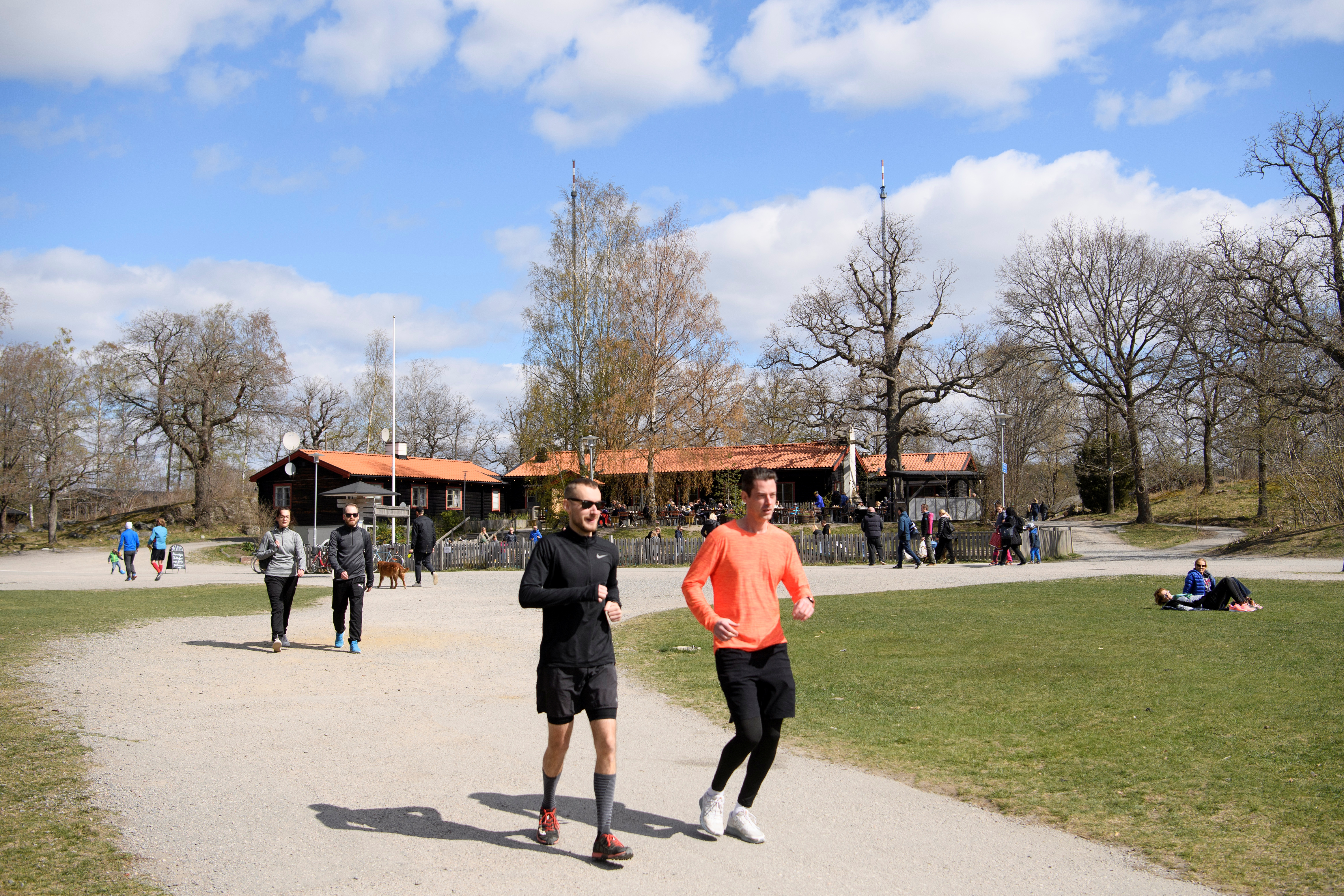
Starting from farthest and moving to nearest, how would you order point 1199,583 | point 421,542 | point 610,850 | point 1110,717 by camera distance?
point 421,542 → point 1199,583 → point 1110,717 → point 610,850

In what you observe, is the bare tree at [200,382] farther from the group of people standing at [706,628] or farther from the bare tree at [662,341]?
the group of people standing at [706,628]

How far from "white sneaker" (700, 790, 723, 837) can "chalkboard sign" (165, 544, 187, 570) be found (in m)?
32.1

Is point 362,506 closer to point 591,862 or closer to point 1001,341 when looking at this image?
point 1001,341

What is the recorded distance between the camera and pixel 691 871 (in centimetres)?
418

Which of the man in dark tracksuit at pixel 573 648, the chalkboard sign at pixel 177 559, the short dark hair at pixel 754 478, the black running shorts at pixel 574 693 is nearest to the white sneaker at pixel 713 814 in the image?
the man in dark tracksuit at pixel 573 648

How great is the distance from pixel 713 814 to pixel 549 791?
0.86m

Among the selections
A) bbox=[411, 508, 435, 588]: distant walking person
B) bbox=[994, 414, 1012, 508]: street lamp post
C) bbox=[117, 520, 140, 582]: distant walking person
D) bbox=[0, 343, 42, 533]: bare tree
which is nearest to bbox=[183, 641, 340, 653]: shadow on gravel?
bbox=[411, 508, 435, 588]: distant walking person

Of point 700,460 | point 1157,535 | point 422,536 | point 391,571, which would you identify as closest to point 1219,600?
point 422,536

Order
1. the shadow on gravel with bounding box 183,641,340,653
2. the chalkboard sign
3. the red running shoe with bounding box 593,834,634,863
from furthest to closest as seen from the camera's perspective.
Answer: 1. the chalkboard sign
2. the shadow on gravel with bounding box 183,641,340,653
3. the red running shoe with bounding box 593,834,634,863

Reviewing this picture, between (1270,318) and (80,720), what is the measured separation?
31726 millimetres

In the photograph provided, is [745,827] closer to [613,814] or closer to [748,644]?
[613,814]

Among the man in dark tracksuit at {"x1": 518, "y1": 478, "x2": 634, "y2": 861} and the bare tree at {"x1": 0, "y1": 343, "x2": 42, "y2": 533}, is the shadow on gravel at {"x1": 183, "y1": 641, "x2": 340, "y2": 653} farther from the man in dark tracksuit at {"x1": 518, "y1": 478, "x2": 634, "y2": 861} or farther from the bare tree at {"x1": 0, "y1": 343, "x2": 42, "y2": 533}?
the bare tree at {"x1": 0, "y1": 343, "x2": 42, "y2": 533}

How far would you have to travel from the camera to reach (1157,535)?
3812 cm

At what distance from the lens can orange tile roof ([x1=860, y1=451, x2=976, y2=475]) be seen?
54.9 m
